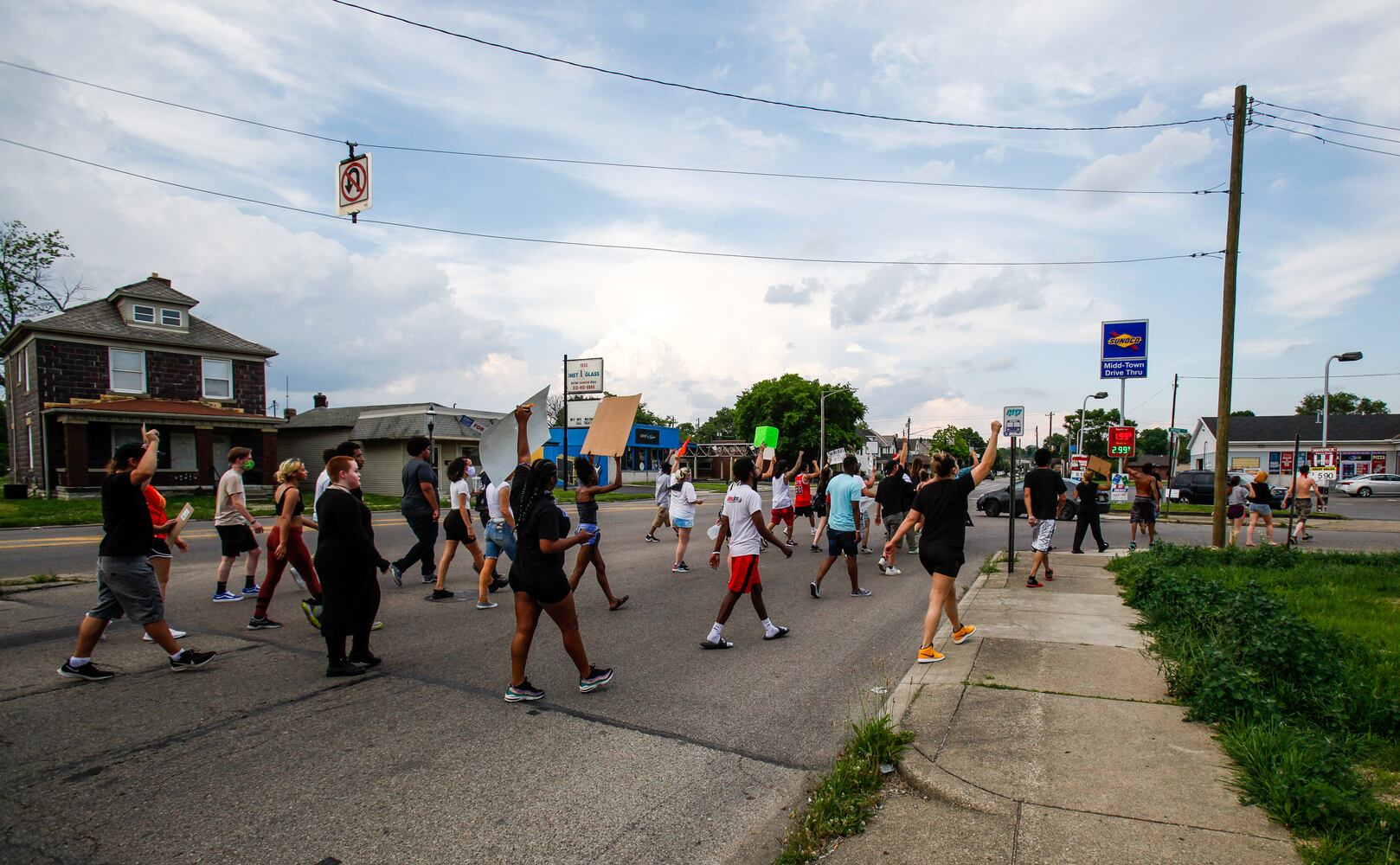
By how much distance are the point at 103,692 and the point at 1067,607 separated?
29.5 ft

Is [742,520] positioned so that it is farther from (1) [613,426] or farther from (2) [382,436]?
(2) [382,436]

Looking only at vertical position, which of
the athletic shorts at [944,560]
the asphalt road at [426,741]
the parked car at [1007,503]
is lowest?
the parked car at [1007,503]

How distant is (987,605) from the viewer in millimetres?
8625

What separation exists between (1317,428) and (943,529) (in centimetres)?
7256

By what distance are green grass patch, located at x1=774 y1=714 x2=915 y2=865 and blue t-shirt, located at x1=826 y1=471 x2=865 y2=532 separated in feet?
16.8

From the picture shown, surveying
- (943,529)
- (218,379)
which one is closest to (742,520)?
(943,529)

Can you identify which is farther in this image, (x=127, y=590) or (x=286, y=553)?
(x=286, y=553)

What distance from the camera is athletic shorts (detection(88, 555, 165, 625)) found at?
220 inches

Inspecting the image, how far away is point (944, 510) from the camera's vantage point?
6500mm

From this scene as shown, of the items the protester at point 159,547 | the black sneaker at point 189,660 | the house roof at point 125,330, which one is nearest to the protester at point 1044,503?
the black sneaker at point 189,660

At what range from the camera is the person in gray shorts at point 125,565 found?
5.59 meters

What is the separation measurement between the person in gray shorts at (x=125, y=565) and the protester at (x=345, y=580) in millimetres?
1183

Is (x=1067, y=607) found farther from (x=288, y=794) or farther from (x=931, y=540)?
(x=288, y=794)

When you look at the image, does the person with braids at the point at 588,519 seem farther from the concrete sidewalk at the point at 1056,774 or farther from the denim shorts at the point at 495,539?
the concrete sidewalk at the point at 1056,774
